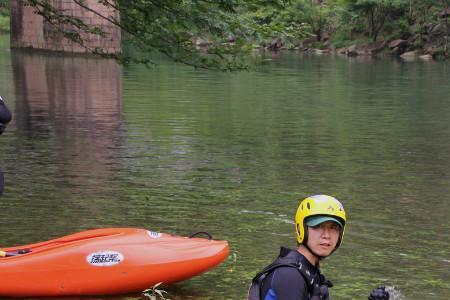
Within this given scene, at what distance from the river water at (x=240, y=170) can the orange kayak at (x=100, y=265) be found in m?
0.37

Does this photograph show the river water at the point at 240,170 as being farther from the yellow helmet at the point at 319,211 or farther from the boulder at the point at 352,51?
the boulder at the point at 352,51

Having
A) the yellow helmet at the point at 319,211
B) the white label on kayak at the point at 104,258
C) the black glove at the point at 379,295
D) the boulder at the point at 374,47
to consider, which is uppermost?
the boulder at the point at 374,47

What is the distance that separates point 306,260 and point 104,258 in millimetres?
3174

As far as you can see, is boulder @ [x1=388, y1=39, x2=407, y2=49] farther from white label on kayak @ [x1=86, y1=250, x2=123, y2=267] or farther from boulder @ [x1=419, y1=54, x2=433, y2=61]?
white label on kayak @ [x1=86, y1=250, x2=123, y2=267]

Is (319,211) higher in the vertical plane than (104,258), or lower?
higher

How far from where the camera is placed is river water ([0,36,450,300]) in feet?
28.5

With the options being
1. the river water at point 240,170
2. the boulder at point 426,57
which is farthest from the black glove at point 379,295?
the boulder at point 426,57

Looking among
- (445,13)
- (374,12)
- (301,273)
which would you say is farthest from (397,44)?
(301,273)

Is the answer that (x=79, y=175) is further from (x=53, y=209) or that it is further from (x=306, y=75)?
(x=306, y=75)

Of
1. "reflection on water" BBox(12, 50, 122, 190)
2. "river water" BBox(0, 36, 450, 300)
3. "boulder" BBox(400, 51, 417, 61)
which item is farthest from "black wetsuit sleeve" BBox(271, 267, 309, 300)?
"boulder" BBox(400, 51, 417, 61)

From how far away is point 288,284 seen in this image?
3.75m

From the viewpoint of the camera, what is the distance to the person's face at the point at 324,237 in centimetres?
399

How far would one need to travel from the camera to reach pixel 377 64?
46438mm

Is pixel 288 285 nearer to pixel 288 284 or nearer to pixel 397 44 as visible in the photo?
pixel 288 284
